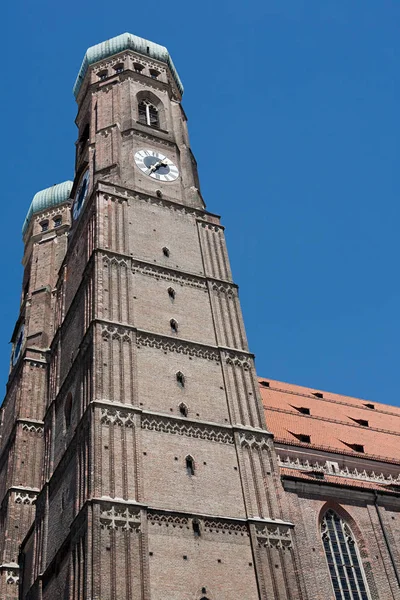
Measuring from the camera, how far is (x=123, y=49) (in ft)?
129

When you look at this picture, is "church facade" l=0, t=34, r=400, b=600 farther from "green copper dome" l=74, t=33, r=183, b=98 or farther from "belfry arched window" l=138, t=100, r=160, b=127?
"green copper dome" l=74, t=33, r=183, b=98

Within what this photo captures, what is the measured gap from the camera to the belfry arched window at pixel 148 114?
36.0 metres

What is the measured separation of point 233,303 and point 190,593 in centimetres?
1136

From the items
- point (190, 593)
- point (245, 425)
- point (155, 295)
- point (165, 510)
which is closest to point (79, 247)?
point (155, 295)

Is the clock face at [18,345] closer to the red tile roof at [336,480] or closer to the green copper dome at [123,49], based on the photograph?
the green copper dome at [123,49]

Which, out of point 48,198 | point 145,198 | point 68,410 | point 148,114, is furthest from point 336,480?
point 48,198

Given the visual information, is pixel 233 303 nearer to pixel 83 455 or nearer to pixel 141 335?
pixel 141 335

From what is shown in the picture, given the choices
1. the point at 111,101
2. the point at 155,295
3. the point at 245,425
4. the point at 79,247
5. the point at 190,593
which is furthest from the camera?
the point at 111,101

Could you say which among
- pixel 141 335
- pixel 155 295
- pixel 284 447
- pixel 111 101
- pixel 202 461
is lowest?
pixel 202 461

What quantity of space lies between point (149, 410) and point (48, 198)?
937 inches

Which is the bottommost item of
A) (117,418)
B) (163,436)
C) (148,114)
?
(163,436)

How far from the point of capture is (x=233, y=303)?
29.7 m

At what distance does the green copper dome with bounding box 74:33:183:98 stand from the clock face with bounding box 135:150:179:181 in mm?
8074

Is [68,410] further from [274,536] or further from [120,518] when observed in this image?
[274,536]
